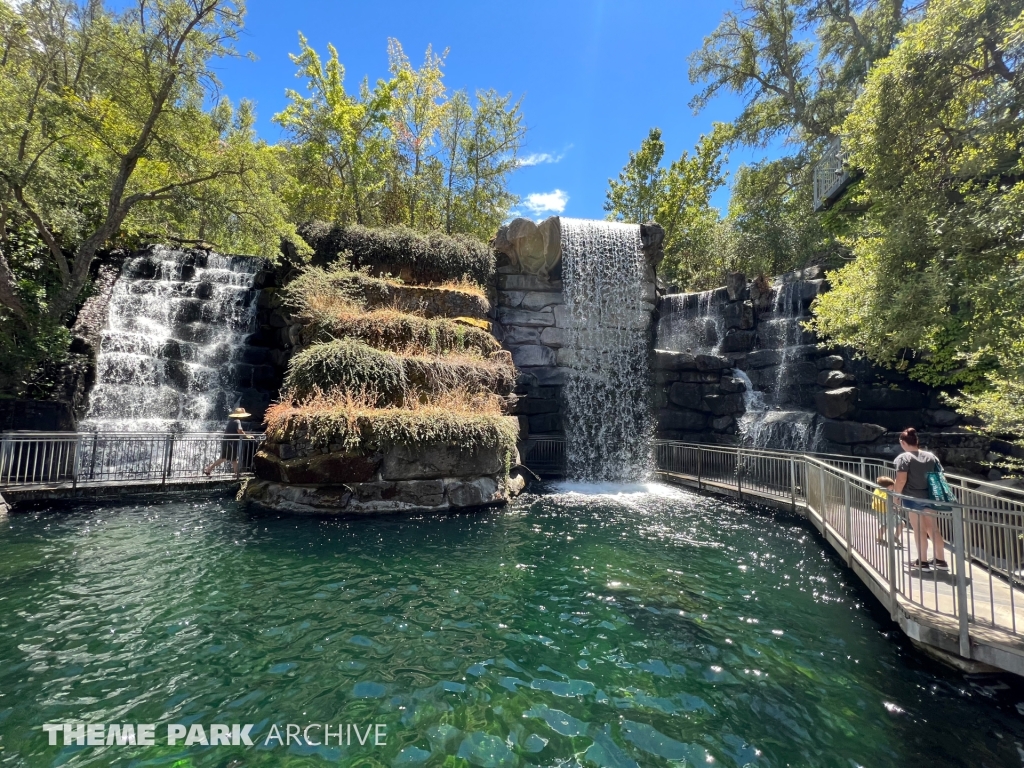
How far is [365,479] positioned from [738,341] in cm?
1533

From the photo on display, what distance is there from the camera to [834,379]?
48.8 ft

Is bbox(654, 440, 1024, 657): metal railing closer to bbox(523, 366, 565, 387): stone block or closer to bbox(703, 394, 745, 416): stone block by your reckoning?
bbox(703, 394, 745, 416): stone block

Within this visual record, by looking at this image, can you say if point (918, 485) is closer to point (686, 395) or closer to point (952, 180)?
point (952, 180)

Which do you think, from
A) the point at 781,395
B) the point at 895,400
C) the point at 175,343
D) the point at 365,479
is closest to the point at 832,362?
the point at 781,395

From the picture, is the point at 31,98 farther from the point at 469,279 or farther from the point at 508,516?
the point at 508,516

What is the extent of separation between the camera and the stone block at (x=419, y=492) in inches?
393

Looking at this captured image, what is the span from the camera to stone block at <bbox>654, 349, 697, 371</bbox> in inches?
675

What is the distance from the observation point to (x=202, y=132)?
14.9 metres

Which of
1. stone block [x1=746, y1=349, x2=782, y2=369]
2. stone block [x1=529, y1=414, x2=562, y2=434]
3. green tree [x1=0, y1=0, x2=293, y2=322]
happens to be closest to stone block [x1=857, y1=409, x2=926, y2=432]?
stone block [x1=746, y1=349, x2=782, y2=369]

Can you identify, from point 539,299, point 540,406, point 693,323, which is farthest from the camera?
point 693,323

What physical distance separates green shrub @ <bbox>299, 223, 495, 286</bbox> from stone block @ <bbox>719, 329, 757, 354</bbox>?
10.1 m

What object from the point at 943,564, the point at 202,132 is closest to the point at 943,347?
the point at 943,564

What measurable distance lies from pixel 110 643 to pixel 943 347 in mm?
15935

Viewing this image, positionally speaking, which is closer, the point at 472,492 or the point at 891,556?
the point at 891,556
